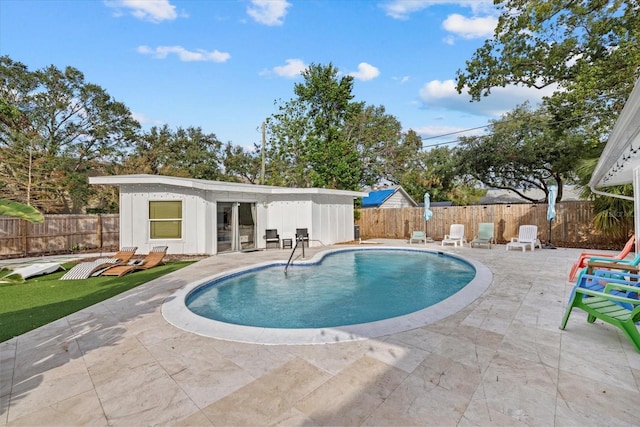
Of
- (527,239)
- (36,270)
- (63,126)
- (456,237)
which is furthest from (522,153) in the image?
(63,126)

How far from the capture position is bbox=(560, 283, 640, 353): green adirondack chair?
313 cm

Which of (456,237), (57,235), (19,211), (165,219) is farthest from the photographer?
(456,237)

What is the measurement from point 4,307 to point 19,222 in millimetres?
8914

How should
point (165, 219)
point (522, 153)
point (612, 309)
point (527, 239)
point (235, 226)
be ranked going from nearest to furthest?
point (612, 309), point (165, 219), point (527, 239), point (235, 226), point (522, 153)

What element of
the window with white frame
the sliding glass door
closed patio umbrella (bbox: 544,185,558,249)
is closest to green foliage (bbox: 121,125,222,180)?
the window with white frame

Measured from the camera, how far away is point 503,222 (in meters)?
13.8

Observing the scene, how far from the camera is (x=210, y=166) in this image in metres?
27.9

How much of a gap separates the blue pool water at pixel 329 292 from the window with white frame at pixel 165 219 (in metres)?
4.35

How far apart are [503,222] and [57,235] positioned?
63.9 ft

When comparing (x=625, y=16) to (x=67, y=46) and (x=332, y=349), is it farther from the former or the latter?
(x=67, y=46)

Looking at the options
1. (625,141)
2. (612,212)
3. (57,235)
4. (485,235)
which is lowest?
(485,235)

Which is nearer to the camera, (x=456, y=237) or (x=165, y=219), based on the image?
(x=165, y=219)

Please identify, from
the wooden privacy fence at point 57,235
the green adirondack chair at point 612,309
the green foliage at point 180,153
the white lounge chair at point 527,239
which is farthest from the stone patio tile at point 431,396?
the green foliage at point 180,153

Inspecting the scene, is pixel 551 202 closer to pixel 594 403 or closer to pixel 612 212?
pixel 612 212
